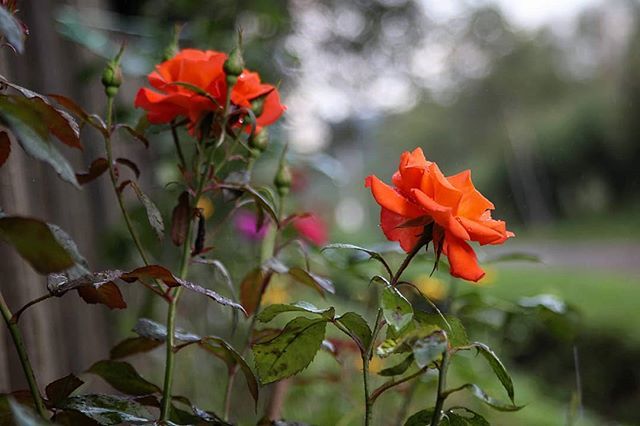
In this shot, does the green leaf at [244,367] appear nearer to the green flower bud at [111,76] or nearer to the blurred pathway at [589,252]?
the green flower bud at [111,76]

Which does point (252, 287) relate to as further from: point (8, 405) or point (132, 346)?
point (8, 405)

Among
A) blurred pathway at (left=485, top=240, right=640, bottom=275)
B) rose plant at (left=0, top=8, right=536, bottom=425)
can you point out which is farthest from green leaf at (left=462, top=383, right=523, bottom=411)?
blurred pathway at (left=485, top=240, right=640, bottom=275)

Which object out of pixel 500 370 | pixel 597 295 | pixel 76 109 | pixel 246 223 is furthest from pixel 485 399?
pixel 597 295

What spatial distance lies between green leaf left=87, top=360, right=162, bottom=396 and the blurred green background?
293 mm

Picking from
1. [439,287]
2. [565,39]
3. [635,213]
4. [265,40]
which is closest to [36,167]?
[265,40]

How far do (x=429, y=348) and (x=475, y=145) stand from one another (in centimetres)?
1640

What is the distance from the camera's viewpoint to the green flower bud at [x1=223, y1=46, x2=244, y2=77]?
0.39 metres

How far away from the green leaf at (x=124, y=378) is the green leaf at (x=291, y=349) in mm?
85

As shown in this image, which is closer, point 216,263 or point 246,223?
point 216,263

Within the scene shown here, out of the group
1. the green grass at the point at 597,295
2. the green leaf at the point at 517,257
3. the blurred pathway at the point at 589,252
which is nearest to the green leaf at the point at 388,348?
the green leaf at the point at 517,257

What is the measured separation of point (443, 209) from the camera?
0.34 meters

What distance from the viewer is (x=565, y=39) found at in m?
16.6

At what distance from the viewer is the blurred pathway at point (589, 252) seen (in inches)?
364

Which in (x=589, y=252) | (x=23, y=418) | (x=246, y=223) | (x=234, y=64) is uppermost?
(x=234, y=64)
